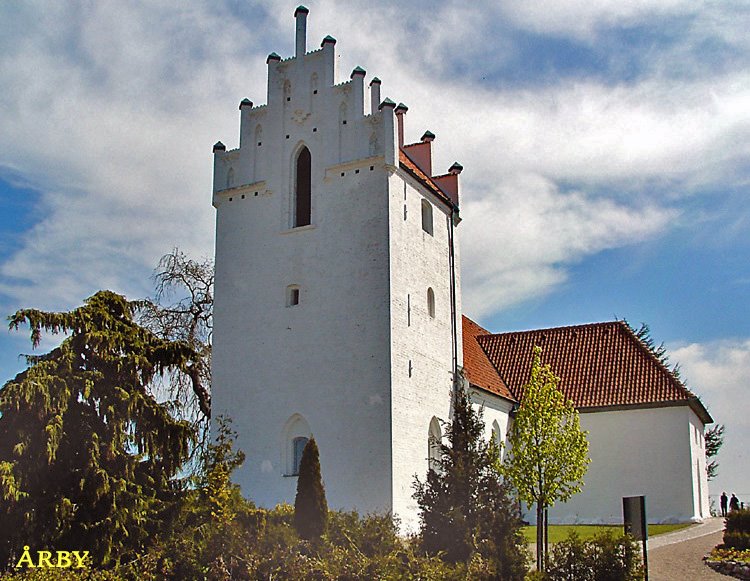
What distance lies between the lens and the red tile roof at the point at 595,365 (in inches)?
1141

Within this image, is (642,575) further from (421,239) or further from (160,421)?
(421,239)

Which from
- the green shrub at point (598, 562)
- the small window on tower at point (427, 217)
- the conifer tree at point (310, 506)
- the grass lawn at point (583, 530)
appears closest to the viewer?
the green shrub at point (598, 562)

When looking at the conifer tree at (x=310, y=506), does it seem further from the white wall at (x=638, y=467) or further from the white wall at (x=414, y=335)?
the white wall at (x=638, y=467)

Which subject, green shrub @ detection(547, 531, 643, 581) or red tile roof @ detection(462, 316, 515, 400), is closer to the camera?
green shrub @ detection(547, 531, 643, 581)

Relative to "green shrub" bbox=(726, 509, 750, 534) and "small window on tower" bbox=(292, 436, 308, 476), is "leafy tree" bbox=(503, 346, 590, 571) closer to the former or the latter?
"green shrub" bbox=(726, 509, 750, 534)

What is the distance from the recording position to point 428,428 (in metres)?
23.0

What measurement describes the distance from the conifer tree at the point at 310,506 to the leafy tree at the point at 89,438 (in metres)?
2.55

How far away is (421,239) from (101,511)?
40.7 ft

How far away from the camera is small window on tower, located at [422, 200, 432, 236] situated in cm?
2528

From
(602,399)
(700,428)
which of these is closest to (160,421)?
(602,399)

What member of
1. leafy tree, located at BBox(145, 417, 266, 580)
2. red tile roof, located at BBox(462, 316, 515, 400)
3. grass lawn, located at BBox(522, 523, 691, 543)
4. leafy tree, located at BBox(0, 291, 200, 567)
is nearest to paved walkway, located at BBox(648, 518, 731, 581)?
grass lawn, located at BBox(522, 523, 691, 543)

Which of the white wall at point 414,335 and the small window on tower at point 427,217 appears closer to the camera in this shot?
the white wall at point 414,335

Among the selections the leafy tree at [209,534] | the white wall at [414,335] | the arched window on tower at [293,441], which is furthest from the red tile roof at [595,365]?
the leafy tree at [209,534]

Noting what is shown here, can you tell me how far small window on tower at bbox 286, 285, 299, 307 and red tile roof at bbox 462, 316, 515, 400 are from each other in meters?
6.23
